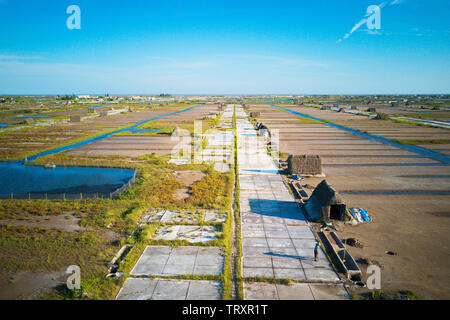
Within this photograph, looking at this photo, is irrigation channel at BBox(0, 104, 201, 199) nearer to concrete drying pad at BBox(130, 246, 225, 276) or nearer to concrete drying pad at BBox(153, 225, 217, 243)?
concrete drying pad at BBox(153, 225, 217, 243)

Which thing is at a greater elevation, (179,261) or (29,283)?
(179,261)

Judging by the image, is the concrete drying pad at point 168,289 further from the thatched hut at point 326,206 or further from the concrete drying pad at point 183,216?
the thatched hut at point 326,206

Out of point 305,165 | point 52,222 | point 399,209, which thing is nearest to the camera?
point 52,222

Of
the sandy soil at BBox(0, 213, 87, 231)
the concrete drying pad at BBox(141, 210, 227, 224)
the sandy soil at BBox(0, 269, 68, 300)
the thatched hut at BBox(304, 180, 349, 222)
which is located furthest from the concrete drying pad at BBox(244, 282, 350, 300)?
Result: the sandy soil at BBox(0, 213, 87, 231)

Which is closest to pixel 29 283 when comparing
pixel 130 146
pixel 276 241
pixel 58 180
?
pixel 276 241

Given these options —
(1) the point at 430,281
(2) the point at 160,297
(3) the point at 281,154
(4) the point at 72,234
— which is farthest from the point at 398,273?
(3) the point at 281,154

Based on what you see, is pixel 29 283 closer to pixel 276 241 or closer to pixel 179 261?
pixel 179 261
